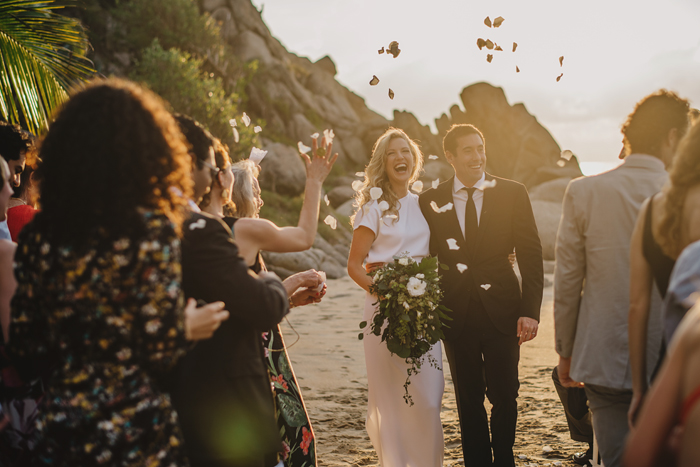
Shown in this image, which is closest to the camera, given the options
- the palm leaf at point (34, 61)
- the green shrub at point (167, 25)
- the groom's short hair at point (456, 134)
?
the groom's short hair at point (456, 134)

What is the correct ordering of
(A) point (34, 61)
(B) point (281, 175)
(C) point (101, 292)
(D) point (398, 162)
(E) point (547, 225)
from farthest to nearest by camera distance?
1. (B) point (281, 175)
2. (E) point (547, 225)
3. (A) point (34, 61)
4. (D) point (398, 162)
5. (C) point (101, 292)

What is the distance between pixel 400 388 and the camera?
4387 mm

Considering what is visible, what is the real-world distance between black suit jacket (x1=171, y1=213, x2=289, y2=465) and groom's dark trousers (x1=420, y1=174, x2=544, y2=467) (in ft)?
8.05

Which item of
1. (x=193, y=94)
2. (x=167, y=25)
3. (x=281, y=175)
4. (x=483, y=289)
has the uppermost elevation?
(x=167, y=25)

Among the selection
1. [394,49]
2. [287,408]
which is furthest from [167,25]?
[287,408]

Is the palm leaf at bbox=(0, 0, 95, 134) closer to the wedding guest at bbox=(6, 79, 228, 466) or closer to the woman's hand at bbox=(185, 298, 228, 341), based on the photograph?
the wedding guest at bbox=(6, 79, 228, 466)

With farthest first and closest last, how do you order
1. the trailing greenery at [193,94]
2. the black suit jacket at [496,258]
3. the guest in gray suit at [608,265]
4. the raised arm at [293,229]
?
the trailing greenery at [193,94]
the black suit jacket at [496,258]
the guest in gray suit at [608,265]
the raised arm at [293,229]

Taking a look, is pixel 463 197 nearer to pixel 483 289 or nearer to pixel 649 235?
pixel 483 289

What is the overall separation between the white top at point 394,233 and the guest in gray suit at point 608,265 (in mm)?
1547

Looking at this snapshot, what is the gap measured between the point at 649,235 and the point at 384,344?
245 centimetres

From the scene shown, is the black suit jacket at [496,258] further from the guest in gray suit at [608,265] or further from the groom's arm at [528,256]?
the guest in gray suit at [608,265]

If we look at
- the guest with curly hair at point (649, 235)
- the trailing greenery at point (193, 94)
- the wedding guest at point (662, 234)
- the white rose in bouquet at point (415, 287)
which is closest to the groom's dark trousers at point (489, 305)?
the white rose in bouquet at point (415, 287)

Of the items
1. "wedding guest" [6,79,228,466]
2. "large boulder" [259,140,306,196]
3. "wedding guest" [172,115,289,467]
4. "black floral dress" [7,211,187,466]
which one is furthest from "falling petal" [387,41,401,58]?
"large boulder" [259,140,306,196]

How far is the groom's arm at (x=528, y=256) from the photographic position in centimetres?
439
